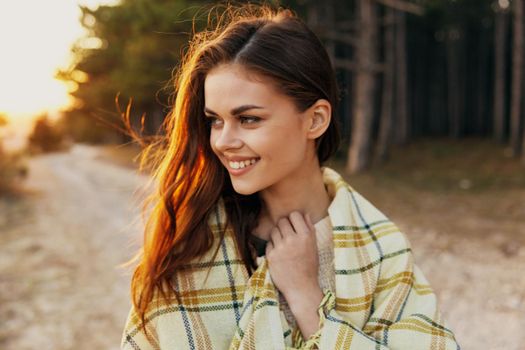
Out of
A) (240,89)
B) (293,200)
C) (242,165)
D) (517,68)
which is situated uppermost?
(517,68)

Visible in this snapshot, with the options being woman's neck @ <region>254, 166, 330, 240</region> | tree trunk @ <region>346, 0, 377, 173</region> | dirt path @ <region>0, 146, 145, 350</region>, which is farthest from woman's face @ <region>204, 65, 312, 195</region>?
tree trunk @ <region>346, 0, 377, 173</region>

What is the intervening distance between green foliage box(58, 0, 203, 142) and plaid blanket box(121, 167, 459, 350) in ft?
18.1

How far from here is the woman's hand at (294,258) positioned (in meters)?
1.57

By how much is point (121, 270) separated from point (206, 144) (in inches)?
171

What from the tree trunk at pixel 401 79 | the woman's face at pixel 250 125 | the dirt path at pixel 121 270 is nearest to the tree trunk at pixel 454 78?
the tree trunk at pixel 401 79

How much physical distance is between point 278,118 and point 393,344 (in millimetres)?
760

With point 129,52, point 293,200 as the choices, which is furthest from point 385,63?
point 293,200

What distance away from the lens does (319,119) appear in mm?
1711

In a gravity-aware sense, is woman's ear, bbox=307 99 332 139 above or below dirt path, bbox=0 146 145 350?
above

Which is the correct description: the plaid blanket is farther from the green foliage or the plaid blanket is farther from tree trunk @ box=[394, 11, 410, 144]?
tree trunk @ box=[394, 11, 410, 144]

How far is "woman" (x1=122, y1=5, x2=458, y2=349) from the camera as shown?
60.3 inches

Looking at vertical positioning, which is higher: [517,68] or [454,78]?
[454,78]

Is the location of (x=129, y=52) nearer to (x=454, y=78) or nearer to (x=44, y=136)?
(x=454, y=78)

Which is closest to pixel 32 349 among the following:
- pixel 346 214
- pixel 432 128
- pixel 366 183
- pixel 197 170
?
pixel 197 170
